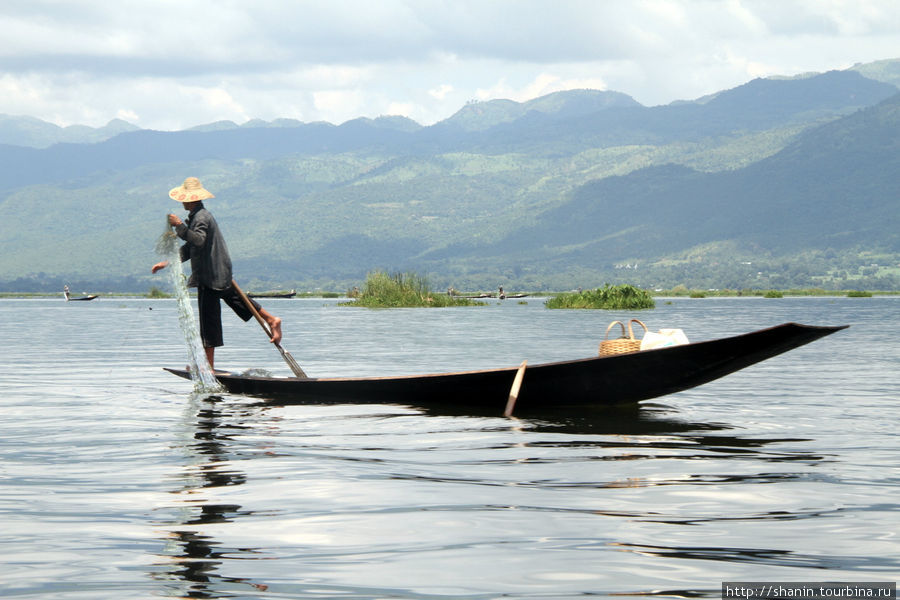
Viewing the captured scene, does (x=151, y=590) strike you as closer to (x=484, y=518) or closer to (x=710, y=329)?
(x=484, y=518)

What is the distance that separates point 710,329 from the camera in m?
35.6

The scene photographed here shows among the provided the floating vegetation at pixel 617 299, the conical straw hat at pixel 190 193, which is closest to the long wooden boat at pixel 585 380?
the conical straw hat at pixel 190 193

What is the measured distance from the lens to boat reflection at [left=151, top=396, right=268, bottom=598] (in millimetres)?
5406

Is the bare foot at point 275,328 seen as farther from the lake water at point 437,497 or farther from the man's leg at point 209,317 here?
the lake water at point 437,497

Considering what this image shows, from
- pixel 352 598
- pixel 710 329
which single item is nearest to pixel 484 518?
pixel 352 598

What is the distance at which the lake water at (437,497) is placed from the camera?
5.50 meters

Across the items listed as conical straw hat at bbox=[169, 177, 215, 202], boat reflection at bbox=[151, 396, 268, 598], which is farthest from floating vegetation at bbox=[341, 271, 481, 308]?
boat reflection at bbox=[151, 396, 268, 598]

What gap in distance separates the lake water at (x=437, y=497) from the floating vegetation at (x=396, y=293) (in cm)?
4657

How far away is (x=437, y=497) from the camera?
7.58 meters

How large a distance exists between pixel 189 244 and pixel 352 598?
10360mm

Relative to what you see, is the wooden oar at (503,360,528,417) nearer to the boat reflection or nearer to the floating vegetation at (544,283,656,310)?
the boat reflection

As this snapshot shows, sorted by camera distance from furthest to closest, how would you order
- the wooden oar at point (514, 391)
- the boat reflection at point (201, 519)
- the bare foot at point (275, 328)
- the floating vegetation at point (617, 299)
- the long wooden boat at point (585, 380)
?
the floating vegetation at point (617, 299) → the bare foot at point (275, 328) → the wooden oar at point (514, 391) → the long wooden boat at point (585, 380) → the boat reflection at point (201, 519)

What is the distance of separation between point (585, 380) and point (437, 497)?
486 centimetres

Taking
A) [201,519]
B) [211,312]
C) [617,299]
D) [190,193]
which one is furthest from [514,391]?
[617,299]
